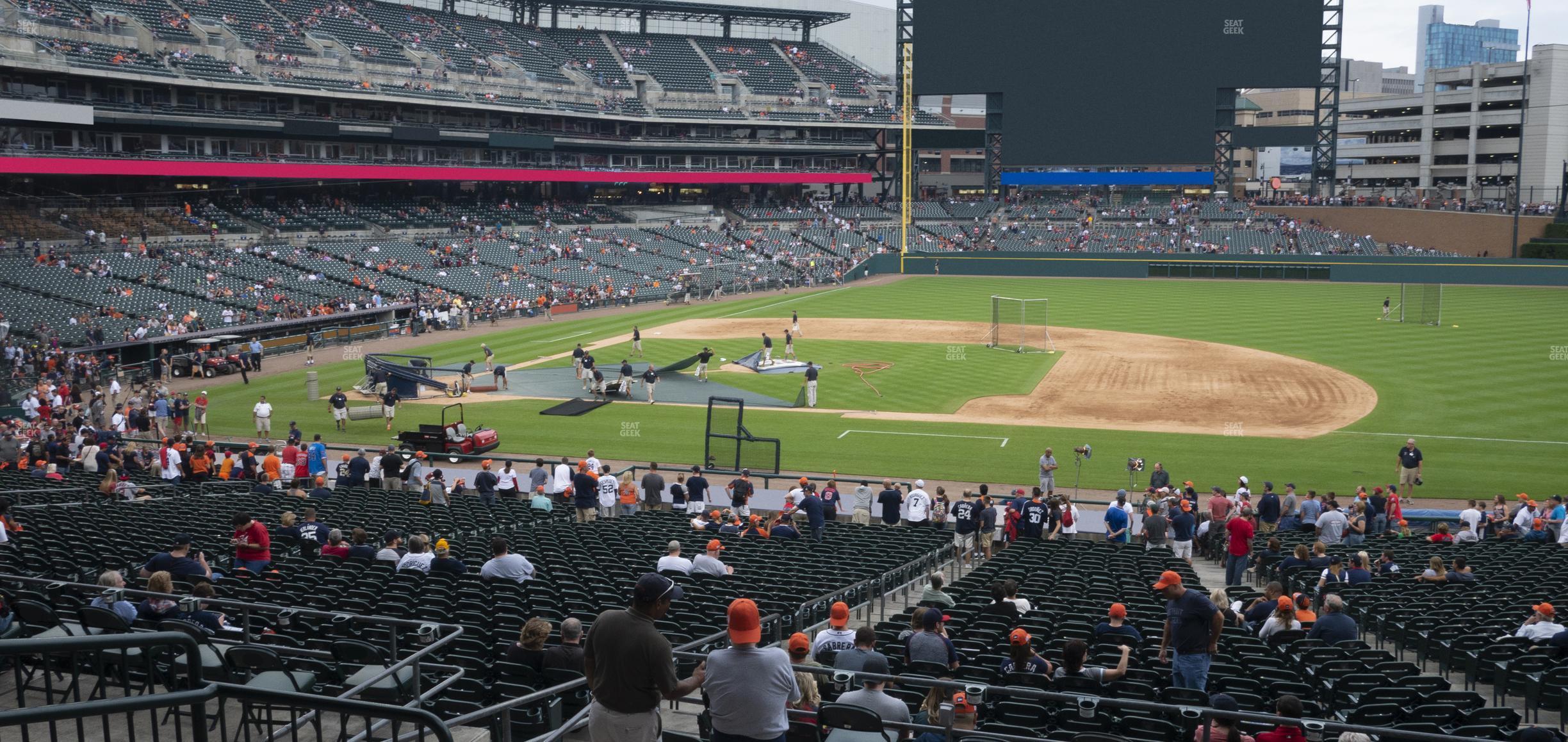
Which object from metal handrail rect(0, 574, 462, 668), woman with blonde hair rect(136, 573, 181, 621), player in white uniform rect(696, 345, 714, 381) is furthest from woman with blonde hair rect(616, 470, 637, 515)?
player in white uniform rect(696, 345, 714, 381)

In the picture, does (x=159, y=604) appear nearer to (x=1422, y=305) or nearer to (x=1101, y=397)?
(x=1101, y=397)

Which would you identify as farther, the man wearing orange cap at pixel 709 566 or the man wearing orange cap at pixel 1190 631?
the man wearing orange cap at pixel 709 566

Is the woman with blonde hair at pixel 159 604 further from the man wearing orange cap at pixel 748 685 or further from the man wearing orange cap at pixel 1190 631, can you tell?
the man wearing orange cap at pixel 1190 631

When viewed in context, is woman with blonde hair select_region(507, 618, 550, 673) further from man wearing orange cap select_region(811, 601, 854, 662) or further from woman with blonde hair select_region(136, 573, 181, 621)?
woman with blonde hair select_region(136, 573, 181, 621)

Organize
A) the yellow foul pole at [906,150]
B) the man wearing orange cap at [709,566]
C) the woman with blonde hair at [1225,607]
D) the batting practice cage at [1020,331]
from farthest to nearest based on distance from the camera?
the yellow foul pole at [906,150] → the batting practice cage at [1020,331] → the man wearing orange cap at [709,566] → the woman with blonde hair at [1225,607]

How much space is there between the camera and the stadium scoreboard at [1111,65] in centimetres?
8831

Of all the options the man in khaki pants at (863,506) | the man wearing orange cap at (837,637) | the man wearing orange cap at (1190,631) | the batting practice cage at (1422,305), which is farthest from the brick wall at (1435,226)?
the man wearing orange cap at (837,637)

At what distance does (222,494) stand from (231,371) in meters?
23.3

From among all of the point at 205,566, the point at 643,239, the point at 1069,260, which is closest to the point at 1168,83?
the point at 1069,260

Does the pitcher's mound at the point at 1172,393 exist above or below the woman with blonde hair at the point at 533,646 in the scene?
below

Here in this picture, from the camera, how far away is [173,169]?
6031 cm

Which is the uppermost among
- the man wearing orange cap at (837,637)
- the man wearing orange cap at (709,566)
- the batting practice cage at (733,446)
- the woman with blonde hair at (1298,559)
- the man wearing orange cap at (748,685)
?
the man wearing orange cap at (748,685)

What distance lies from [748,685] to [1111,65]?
93.1 metres

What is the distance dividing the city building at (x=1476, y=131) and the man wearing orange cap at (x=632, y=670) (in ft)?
330
